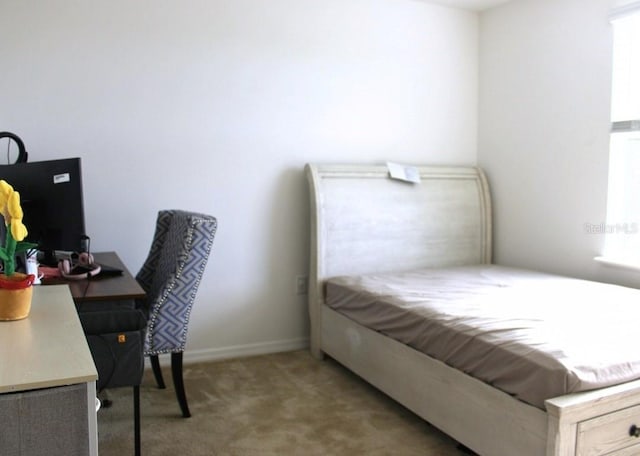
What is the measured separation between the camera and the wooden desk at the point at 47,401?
1.14 m

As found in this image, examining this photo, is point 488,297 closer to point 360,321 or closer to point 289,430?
point 360,321

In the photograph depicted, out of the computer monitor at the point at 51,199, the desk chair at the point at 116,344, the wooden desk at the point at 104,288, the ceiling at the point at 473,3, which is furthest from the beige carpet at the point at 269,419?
the ceiling at the point at 473,3

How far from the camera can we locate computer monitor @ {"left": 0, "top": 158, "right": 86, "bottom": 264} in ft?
7.83

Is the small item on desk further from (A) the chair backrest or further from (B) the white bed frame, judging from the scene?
(B) the white bed frame

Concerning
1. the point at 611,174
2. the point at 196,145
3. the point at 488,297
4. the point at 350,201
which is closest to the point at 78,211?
the point at 196,145

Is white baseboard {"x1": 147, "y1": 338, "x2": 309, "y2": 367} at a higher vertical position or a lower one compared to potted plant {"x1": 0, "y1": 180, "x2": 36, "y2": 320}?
lower

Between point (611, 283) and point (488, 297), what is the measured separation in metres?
0.99

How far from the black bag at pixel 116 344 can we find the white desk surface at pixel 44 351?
288mm

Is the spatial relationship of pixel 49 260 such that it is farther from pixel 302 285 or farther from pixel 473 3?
pixel 473 3

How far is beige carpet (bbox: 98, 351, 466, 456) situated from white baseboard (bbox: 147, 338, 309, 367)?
0.11 meters

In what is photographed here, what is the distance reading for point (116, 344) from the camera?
203 centimetres

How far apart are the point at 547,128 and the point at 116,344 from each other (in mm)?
2982

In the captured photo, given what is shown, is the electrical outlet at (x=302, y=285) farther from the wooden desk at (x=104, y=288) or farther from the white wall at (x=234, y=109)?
the wooden desk at (x=104, y=288)

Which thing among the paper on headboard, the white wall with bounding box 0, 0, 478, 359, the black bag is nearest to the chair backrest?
the black bag
